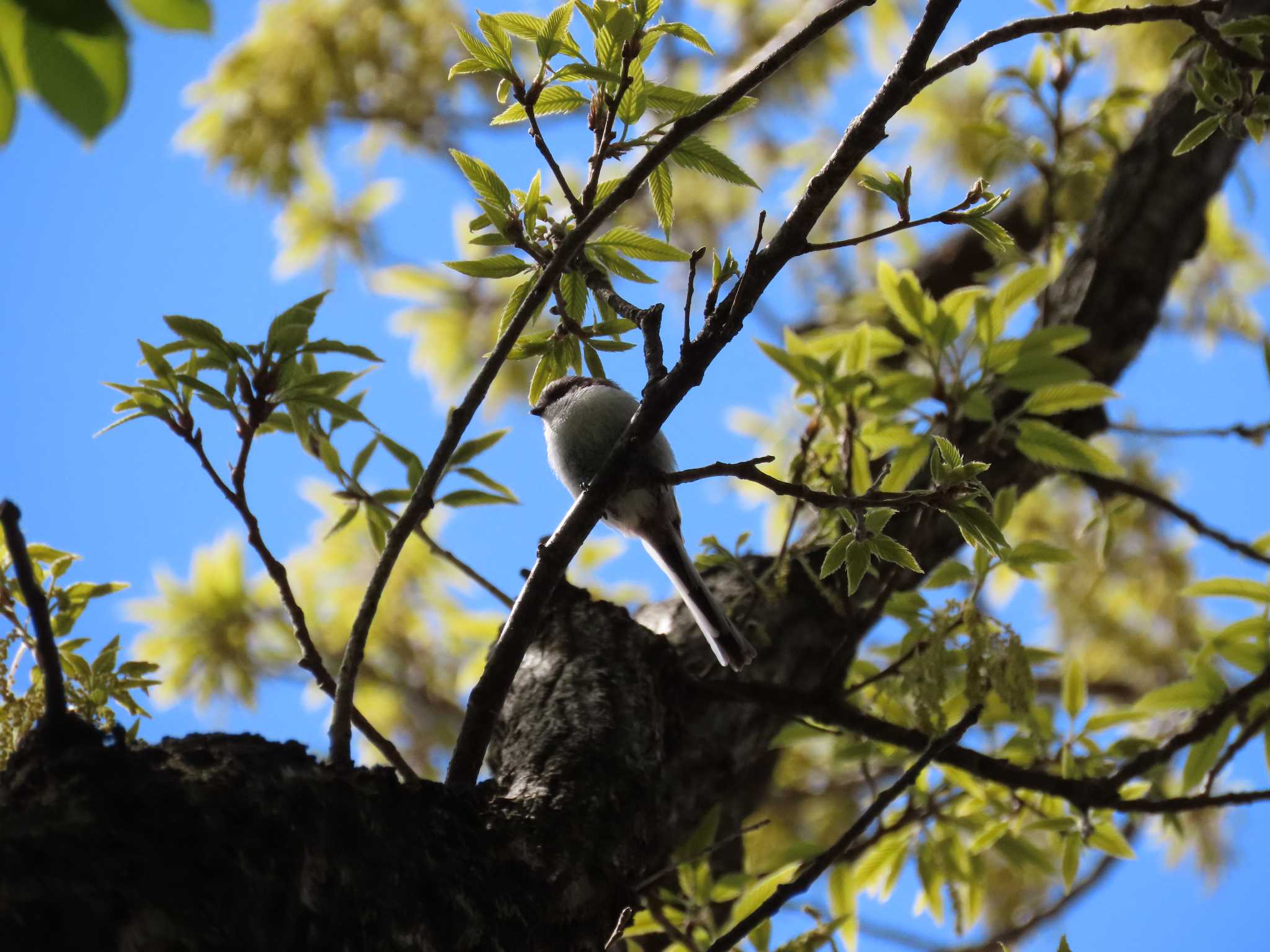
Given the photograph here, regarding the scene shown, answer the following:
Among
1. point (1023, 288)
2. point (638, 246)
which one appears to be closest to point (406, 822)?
point (638, 246)

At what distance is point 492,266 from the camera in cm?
198

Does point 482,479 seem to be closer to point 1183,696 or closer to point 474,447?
point 474,447

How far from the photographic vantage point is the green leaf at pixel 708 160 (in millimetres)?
1908

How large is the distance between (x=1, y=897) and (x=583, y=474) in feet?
7.69

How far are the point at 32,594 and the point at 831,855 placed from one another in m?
1.39

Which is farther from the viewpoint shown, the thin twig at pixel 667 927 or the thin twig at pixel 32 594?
the thin twig at pixel 667 927

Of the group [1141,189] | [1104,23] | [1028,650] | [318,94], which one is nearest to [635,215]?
[318,94]

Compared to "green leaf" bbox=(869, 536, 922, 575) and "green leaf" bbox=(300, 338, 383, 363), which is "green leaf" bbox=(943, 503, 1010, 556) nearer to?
"green leaf" bbox=(869, 536, 922, 575)

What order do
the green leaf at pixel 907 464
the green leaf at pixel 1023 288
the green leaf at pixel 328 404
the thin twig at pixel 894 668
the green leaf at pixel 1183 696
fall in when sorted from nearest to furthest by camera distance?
the green leaf at pixel 328 404
the thin twig at pixel 894 668
the green leaf at pixel 907 464
the green leaf at pixel 1183 696
the green leaf at pixel 1023 288

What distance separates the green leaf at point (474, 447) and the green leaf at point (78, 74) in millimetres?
1673

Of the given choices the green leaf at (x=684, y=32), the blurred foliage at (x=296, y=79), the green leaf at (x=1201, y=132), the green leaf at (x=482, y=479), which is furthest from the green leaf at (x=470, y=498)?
the blurred foliage at (x=296, y=79)

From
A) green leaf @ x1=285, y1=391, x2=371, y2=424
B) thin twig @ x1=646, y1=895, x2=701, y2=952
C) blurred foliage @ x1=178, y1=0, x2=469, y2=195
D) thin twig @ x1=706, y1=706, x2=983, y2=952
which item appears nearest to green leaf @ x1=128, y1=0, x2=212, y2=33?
green leaf @ x1=285, y1=391, x2=371, y2=424

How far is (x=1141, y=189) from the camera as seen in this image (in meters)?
3.81

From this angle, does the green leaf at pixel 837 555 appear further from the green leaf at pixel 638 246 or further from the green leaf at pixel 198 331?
the green leaf at pixel 198 331
